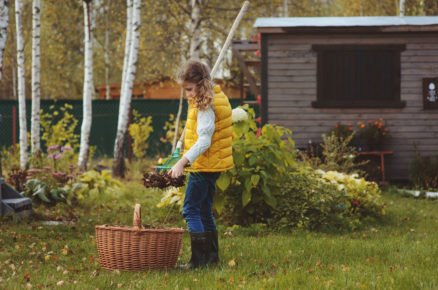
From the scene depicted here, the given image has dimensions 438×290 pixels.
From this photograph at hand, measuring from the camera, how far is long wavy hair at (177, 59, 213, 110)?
21.4 ft

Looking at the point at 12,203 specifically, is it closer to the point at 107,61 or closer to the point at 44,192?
the point at 44,192

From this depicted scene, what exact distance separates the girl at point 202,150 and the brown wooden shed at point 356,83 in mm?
9065

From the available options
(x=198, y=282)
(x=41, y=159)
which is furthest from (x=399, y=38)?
(x=198, y=282)

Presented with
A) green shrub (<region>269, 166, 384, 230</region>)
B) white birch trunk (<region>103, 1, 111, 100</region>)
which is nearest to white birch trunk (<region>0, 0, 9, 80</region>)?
green shrub (<region>269, 166, 384, 230</region>)

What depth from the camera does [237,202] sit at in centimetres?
956

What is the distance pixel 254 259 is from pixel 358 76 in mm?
9192

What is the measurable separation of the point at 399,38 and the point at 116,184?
6.35 meters

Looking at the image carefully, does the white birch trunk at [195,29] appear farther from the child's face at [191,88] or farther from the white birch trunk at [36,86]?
the child's face at [191,88]

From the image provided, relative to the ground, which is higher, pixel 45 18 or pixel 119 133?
pixel 45 18

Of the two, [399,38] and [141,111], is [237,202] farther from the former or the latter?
[141,111]

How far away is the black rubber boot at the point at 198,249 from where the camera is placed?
6754 mm

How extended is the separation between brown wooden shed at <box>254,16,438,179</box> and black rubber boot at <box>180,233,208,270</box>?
9228mm

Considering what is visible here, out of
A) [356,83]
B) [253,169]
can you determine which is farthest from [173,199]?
[356,83]

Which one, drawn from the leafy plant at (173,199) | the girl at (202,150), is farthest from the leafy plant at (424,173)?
the girl at (202,150)
